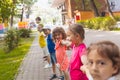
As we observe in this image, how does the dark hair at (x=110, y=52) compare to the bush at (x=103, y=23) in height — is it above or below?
above

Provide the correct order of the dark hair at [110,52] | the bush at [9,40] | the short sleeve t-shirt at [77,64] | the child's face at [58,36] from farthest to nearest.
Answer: the bush at [9,40] < the child's face at [58,36] < the short sleeve t-shirt at [77,64] < the dark hair at [110,52]

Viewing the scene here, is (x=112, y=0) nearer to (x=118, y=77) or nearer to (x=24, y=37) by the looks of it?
(x=24, y=37)

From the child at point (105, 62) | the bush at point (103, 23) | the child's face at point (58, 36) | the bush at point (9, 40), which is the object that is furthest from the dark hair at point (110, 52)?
the bush at point (103, 23)

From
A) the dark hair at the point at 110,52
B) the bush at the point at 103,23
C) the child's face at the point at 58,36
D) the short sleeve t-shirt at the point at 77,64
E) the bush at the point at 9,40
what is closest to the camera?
the dark hair at the point at 110,52

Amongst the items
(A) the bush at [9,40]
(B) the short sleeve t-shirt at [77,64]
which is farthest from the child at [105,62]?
(A) the bush at [9,40]

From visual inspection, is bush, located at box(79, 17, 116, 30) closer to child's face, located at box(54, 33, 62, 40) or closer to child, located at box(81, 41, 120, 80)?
child's face, located at box(54, 33, 62, 40)

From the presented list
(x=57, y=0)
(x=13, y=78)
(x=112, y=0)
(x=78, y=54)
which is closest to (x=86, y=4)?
(x=112, y=0)

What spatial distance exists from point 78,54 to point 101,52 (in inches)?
72.6

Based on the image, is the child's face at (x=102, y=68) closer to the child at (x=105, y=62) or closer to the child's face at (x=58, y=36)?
the child at (x=105, y=62)

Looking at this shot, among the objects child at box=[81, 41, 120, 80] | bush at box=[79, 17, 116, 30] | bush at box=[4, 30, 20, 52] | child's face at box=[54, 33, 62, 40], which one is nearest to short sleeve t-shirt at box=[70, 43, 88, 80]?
child at box=[81, 41, 120, 80]

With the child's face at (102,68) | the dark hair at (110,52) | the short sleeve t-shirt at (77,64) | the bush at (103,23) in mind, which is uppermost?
the dark hair at (110,52)

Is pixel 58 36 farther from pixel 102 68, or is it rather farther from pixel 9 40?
pixel 9 40

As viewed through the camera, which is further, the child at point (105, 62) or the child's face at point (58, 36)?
the child's face at point (58, 36)

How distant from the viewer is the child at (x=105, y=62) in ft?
8.53
